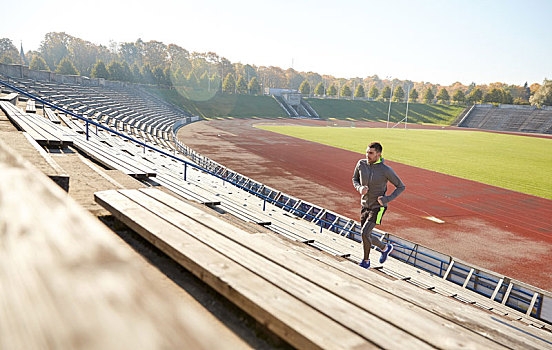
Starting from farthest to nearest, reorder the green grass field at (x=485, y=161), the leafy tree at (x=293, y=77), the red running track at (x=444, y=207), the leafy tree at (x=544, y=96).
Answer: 1. the leafy tree at (x=293, y=77)
2. the leafy tree at (x=544, y=96)
3. the green grass field at (x=485, y=161)
4. the red running track at (x=444, y=207)

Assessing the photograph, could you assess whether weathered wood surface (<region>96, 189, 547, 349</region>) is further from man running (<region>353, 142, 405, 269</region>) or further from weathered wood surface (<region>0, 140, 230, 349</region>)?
man running (<region>353, 142, 405, 269</region>)

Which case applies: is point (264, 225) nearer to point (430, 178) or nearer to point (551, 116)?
point (430, 178)

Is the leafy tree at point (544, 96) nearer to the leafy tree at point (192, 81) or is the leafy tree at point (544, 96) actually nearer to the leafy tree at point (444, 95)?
the leafy tree at point (444, 95)

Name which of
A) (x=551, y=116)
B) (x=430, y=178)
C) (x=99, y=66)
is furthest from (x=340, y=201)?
(x=551, y=116)

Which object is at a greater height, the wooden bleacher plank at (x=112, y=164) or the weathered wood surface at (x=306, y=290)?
the weathered wood surface at (x=306, y=290)

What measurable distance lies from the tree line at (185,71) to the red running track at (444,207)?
62.1 metres

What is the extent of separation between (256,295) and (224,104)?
89.5 metres

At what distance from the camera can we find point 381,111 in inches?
4087

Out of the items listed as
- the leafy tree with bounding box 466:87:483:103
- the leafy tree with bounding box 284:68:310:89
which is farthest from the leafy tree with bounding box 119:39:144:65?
the leafy tree with bounding box 466:87:483:103

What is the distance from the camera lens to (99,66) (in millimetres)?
77750

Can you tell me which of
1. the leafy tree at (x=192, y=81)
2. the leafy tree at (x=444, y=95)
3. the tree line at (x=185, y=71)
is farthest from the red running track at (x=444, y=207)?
the leafy tree at (x=444, y=95)

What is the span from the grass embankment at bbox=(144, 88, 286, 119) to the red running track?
4833 cm

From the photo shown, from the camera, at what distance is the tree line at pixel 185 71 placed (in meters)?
93.1

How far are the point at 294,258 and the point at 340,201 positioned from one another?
54.3 ft
